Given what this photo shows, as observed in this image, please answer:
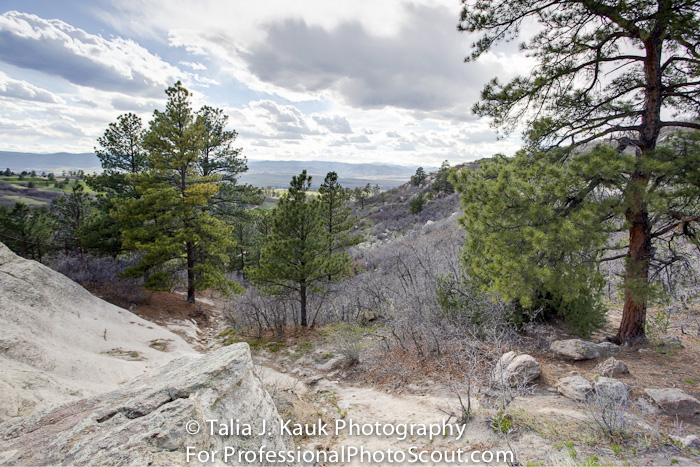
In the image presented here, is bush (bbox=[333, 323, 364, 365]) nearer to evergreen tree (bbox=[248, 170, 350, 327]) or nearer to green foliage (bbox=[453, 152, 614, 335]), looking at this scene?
evergreen tree (bbox=[248, 170, 350, 327])

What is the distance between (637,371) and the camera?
521 centimetres

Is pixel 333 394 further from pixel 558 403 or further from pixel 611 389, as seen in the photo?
pixel 611 389

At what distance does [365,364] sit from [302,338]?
3623 mm

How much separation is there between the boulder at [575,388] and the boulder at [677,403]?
2.26 feet

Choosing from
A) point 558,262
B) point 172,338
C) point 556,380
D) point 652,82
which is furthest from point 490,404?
point 172,338

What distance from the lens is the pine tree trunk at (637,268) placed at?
504 cm

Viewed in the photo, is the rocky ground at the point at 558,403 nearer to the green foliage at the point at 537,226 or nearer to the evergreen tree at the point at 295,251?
the green foliage at the point at 537,226

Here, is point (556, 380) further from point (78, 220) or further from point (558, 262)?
point (78, 220)

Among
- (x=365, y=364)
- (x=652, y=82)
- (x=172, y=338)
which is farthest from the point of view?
(x=172, y=338)

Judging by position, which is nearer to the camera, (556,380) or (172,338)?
(556,380)

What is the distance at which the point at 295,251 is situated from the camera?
425 inches

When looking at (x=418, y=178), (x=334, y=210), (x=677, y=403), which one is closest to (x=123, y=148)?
(x=334, y=210)

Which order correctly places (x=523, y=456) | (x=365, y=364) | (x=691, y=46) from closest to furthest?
(x=523, y=456)
(x=691, y=46)
(x=365, y=364)

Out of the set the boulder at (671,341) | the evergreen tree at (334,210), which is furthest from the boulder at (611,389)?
the evergreen tree at (334,210)
